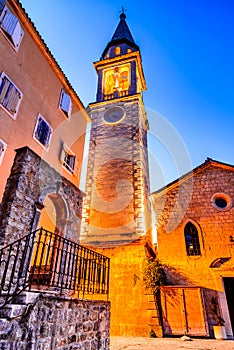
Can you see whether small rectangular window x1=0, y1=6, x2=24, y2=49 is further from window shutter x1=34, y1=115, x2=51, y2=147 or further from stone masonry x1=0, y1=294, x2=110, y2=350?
stone masonry x1=0, y1=294, x2=110, y2=350

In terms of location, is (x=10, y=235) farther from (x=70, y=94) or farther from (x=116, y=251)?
(x=70, y=94)

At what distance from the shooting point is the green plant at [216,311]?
28.7ft

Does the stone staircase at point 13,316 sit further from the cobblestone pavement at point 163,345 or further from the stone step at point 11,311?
the cobblestone pavement at point 163,345

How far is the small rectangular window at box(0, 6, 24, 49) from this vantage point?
7988mm

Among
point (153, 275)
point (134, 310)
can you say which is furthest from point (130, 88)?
point (134, 310)

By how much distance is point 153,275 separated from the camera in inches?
375

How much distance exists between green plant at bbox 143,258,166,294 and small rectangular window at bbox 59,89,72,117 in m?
8.37

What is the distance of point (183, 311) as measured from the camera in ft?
29.9

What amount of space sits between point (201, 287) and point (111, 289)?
389 cm

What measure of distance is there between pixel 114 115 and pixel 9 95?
11.9 metres

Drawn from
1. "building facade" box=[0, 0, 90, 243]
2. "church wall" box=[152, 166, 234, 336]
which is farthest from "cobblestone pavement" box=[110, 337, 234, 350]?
"building facade" box=[0, 0, 90, 243]

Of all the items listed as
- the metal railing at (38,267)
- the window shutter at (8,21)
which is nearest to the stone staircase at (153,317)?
the metal railing at (38,267)

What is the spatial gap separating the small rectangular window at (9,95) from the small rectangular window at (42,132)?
123 cm

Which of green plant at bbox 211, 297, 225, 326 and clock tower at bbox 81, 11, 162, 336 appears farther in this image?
clock tower at bbox 81, 11, 162, 336
